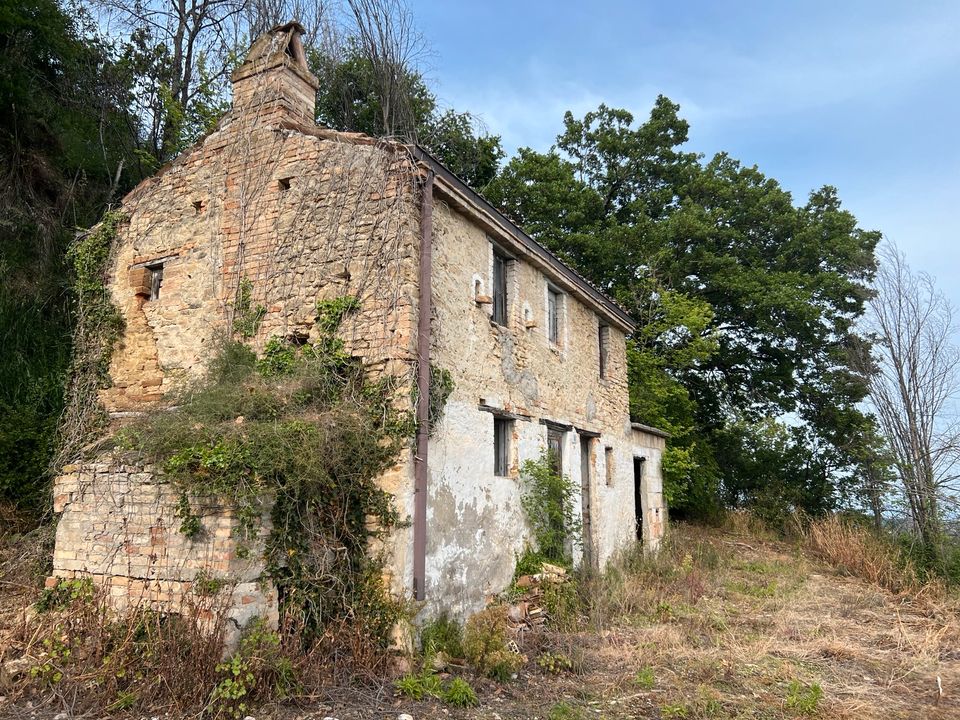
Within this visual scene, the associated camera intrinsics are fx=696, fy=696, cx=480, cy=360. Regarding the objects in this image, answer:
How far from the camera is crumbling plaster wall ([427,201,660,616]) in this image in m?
8.24

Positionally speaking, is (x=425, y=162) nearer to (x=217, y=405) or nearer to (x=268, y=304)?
(x=268, y=304)

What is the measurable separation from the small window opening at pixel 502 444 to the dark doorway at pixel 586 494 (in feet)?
8.88

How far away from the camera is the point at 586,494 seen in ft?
40.6

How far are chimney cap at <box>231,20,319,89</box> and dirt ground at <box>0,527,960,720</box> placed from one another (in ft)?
23.0

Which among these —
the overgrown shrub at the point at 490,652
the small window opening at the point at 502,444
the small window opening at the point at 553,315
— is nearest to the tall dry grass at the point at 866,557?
the small window opening at the point at 553,315

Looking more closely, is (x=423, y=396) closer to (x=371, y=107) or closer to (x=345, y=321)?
(x=345, y=321)

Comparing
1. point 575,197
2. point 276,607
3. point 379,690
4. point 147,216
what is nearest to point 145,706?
point 276,607

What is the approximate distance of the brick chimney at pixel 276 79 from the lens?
31.4 feet

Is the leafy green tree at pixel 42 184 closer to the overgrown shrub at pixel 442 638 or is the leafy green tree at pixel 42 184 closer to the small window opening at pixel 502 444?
the overgrown shrub at pixel 442 638

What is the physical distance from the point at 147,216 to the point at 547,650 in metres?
8.17

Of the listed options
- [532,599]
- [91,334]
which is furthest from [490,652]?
[91,334]

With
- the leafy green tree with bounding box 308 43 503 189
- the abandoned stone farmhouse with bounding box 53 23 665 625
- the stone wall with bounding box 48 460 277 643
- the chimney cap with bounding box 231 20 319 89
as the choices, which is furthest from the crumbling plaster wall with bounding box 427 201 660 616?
the leafy green tree with bounding box 308 43 503 189

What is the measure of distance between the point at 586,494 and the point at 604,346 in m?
3.13

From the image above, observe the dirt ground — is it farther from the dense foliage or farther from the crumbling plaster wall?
the dense foliage
